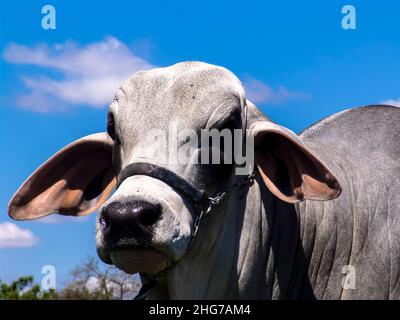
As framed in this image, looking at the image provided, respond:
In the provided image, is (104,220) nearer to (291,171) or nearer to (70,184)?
(70,184)

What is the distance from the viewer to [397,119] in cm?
761

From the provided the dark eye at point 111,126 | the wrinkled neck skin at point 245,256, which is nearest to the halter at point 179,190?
the wrinkled neck skin at point 245,256

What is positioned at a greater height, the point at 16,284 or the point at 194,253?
the point at 16,284

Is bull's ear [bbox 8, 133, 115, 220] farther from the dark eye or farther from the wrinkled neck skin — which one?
the wrinkled neck skin

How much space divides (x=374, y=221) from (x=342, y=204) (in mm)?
313

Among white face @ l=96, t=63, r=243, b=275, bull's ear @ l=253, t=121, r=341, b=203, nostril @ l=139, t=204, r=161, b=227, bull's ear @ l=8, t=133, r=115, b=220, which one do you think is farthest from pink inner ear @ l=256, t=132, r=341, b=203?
nostril @ l=139, t=204, r=161, b=227

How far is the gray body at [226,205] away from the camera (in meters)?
5.14

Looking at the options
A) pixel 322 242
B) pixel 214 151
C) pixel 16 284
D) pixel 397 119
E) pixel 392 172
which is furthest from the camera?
pixel 16 284

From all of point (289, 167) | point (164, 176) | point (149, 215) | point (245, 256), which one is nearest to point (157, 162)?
point (164, 176)

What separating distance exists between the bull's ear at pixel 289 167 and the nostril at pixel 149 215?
1.43 m

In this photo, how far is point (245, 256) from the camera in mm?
6039

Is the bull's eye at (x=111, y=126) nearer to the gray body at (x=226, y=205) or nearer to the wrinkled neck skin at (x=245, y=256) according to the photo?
the gray body at (x=226, y=205)
